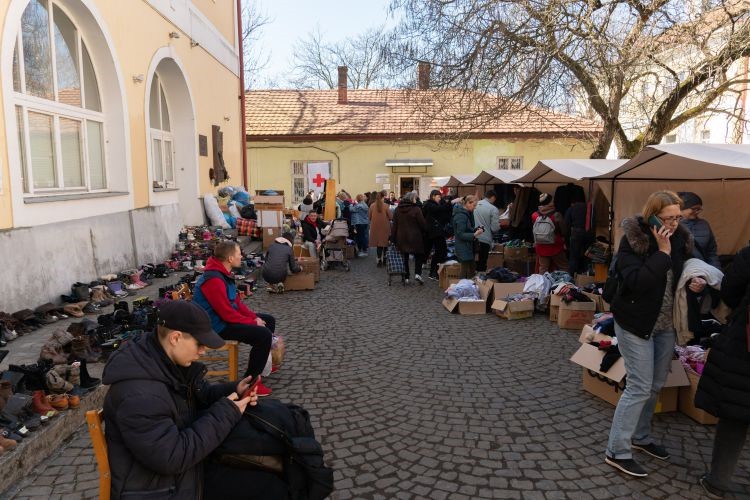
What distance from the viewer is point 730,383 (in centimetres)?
318

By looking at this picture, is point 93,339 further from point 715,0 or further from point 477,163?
point 477,163

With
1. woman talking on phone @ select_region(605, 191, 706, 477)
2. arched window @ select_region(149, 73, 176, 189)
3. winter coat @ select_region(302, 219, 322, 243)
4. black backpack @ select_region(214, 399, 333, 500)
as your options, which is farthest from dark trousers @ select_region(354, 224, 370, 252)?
black backpack @ select_region(214, 399, 333, 500)

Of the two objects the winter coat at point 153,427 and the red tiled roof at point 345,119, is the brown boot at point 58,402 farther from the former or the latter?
the red tiled roof at point 345,119

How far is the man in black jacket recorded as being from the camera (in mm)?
2053

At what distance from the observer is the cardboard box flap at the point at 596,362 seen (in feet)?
14.7

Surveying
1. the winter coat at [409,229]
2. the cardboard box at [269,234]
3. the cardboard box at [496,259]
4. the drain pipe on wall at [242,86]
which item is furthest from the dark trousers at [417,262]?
the drain pipe on wall at [242,86]

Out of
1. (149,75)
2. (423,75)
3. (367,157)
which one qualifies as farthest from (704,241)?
(367,157)

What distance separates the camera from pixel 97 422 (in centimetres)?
221

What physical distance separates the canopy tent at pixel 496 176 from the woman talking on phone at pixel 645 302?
9629 millimetres

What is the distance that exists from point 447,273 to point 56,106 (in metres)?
6.80

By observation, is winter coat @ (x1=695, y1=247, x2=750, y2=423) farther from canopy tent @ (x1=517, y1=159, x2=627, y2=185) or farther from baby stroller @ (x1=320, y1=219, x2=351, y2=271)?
baby stroller @ (x1=320, y1=219, x2=351, y2=271)

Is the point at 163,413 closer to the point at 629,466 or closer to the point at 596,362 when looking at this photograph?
the point at 629,466

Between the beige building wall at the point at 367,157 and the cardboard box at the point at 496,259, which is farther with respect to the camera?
the beige building wall at the point at 367,157

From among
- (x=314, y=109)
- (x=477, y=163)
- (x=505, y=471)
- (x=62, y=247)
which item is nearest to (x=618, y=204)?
(x=505, y=471)
